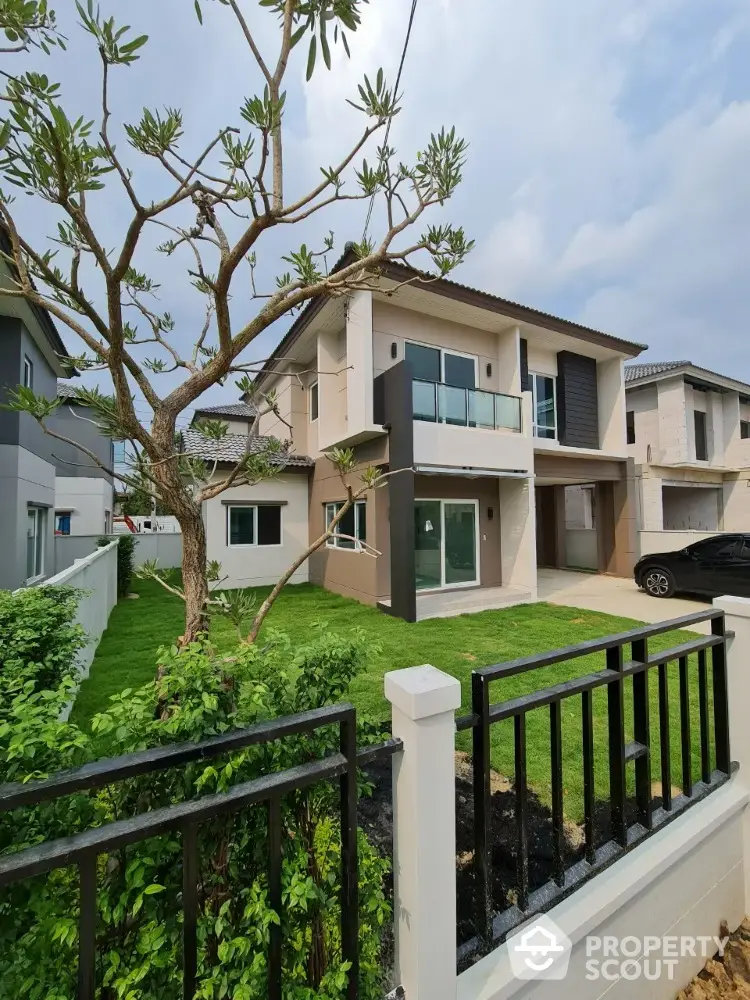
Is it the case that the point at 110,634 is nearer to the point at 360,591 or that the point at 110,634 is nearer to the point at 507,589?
the point at 360,591

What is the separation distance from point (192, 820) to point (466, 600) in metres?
8.34

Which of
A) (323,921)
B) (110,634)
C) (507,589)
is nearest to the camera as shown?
(323,921)

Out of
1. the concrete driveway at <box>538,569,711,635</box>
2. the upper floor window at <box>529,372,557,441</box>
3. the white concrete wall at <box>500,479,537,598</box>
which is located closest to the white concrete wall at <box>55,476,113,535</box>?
the white concrete wall at <box>500,479,537,598</box>

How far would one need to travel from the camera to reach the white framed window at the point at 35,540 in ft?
28.4

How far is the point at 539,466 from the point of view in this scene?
34.6 feet

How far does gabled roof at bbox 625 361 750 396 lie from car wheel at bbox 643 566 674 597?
307 inches

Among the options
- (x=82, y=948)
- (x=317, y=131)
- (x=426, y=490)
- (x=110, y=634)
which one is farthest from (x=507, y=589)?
(x=82, y=948)

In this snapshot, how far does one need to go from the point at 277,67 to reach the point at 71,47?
30.0 inches

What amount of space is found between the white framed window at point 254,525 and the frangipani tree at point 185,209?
870 centimetres

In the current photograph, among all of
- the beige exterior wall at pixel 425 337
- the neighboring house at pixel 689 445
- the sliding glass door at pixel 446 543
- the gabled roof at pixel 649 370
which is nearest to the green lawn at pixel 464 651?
the sliding glass door at pixel 446 543

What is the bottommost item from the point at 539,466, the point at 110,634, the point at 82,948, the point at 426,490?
the point at 110,634

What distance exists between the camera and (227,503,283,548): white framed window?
10938 millimetres

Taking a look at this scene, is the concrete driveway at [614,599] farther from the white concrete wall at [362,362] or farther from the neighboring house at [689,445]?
the white concrete wall at [362,362]

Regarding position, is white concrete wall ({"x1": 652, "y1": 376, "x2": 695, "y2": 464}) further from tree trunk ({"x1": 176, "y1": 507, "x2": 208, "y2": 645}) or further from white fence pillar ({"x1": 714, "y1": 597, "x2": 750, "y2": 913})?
tree trunk ({"x1": 176, "y1": 507, "x2": 208, "y2": 645})
